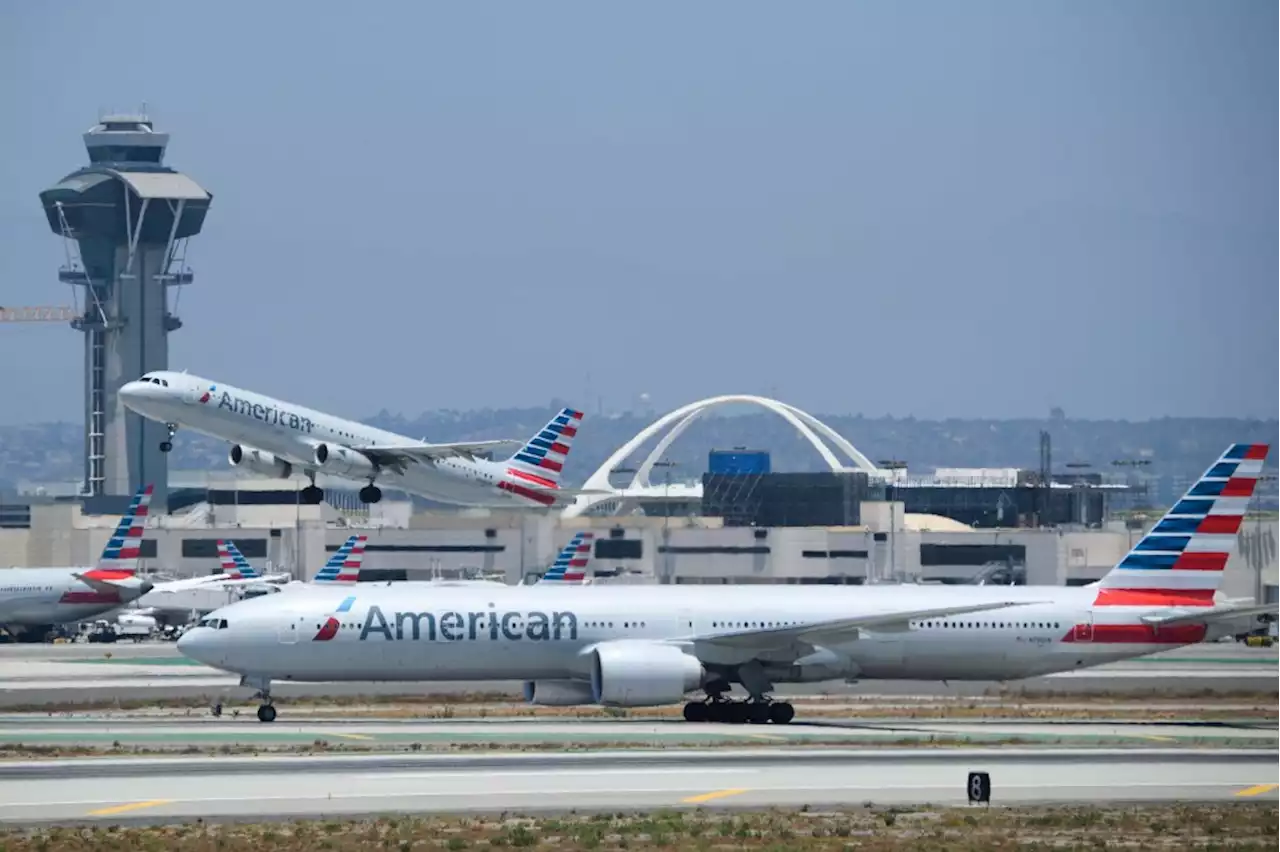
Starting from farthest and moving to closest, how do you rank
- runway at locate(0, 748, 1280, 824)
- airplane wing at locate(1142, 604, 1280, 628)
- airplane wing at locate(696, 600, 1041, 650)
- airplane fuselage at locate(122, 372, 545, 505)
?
airplane fuselage at locate(122, 372, 545, 505), airplane wing at locate(1142, 604, 1280, 628), airplane wing at locate(696, 600, 1041, 650), runway at locate(0, 748, 1280, 824)


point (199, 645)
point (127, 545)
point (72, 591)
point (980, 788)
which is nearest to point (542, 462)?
point (127, 545)

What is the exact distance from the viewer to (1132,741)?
173ft

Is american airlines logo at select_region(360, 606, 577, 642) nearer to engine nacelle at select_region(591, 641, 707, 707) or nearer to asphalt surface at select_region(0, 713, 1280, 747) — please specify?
engine nacelle at select_region(591, 641, 707, 707)

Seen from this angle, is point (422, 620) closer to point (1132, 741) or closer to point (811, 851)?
point (1132, 741)

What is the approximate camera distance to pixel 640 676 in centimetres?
5847

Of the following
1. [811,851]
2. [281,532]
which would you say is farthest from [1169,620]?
[281,532]

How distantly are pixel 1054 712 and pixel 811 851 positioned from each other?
32.4m

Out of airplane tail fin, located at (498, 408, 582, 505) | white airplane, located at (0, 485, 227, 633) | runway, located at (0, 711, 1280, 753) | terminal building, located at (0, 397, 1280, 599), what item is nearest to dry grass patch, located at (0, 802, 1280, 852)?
runway, located at (0, 711, 1280, 753)

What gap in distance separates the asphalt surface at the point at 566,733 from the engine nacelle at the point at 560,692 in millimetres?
1752

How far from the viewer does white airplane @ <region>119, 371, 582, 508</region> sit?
85.1 meters

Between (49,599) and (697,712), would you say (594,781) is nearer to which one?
(697,712)

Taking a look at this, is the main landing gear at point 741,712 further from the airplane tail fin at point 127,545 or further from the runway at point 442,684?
the airplane tail fin at point 127,545

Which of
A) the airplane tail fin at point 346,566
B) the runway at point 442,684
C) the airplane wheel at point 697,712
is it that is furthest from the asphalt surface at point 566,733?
the airplane tail fin at point 346,566

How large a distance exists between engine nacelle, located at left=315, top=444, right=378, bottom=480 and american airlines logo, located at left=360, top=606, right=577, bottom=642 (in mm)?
28172
